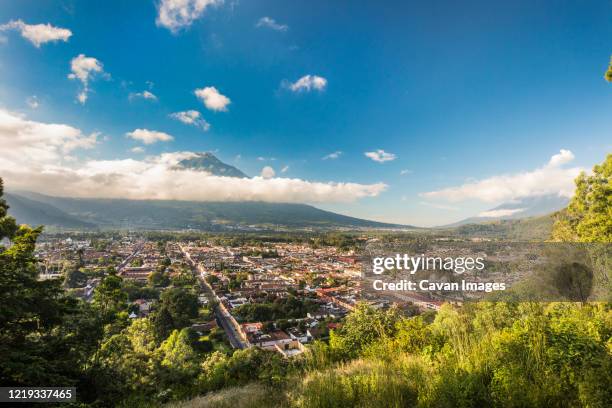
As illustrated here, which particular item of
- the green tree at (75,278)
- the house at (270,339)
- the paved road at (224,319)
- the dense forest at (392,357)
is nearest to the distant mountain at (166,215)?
the paved road at (224,319)

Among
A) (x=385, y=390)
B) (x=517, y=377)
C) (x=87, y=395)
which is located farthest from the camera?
(x=87, y=395)

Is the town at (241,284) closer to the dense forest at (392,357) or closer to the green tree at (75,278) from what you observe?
the green tree at (75,278)

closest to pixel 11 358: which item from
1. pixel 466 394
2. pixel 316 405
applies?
pixel 316 405

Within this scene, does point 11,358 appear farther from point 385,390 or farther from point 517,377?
point 517,377

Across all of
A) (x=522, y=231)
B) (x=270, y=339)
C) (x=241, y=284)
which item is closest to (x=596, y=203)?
(x=270, y=339)

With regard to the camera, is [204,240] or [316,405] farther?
[204,240]

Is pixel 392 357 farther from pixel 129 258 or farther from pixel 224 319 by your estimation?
pixel 129 258

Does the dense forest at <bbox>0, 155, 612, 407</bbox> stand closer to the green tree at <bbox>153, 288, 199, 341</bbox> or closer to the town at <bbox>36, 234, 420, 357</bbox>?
the town at <bbox>36, 234, 420, 357</bbox>
